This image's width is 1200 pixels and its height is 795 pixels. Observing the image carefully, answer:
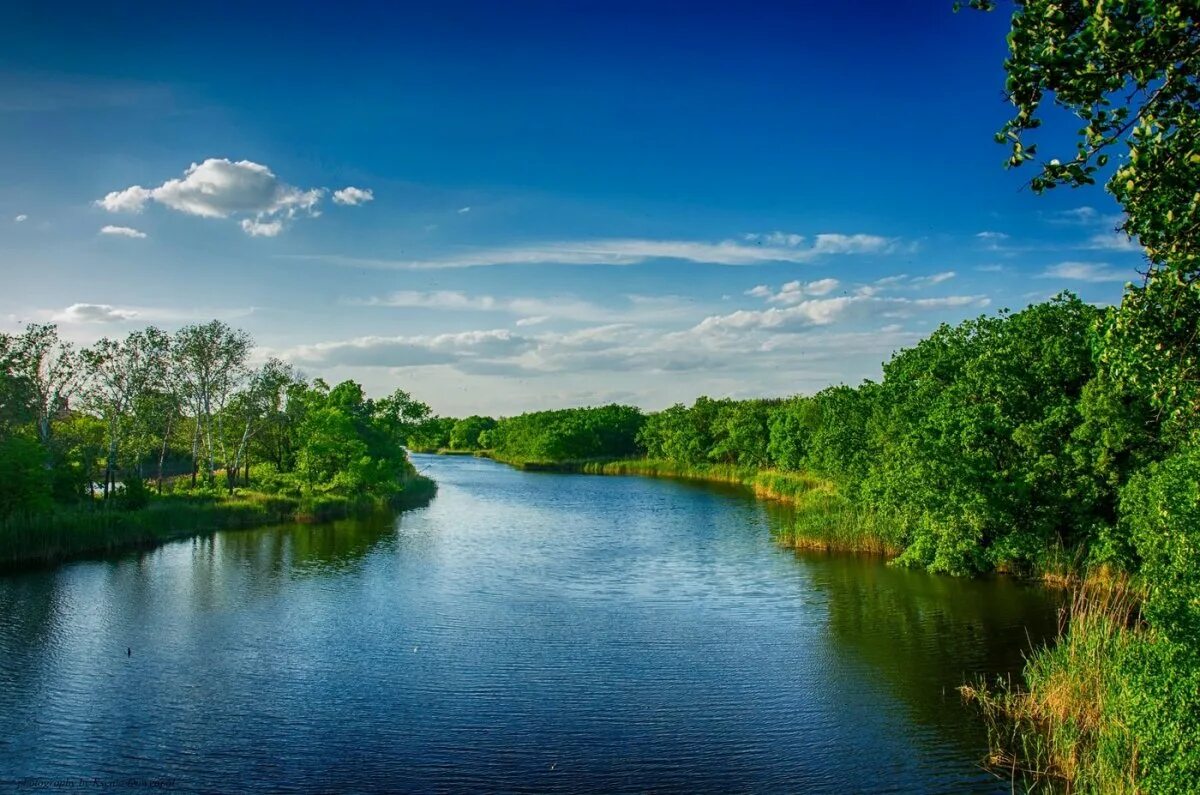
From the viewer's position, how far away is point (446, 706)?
Result: 1884 cm

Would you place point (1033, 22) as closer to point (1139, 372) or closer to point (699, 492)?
point (1139, 372)

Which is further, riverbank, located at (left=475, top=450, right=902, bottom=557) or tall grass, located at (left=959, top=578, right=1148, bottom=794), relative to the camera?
riverbank, located at (left=475, top=450, right=902, bottom=557)

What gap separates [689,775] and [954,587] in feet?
63.8

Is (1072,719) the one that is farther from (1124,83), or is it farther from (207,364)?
(207,364)

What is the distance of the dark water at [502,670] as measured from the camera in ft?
51.6

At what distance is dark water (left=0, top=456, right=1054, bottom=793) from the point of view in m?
15.7

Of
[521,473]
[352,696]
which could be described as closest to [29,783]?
[352,696]

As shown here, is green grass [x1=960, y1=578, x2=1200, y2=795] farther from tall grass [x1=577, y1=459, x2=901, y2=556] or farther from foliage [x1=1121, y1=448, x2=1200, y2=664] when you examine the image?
tall grass [x1=577, y1=459, x2=901, y2=556]

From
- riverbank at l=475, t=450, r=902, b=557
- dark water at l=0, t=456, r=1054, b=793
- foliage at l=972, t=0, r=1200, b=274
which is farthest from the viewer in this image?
riverbank at l=475, t=450, r=902, b=557

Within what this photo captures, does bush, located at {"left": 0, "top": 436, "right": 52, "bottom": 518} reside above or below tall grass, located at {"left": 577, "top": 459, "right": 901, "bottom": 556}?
above

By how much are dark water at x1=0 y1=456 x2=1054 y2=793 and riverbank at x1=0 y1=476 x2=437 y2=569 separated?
182cm

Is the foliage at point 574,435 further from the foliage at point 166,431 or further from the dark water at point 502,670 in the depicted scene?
the dark water at point 502,670

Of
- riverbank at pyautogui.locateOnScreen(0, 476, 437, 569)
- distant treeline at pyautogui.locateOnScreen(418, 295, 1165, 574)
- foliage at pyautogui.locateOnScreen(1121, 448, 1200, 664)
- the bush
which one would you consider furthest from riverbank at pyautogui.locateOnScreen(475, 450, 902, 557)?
the bush

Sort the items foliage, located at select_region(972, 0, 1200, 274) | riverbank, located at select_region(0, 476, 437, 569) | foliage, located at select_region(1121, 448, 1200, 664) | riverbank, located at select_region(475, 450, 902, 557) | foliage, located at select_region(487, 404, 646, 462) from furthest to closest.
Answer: foliage, located at select_region(487, 404, 646, 462) < riverbank, located at select_region(475, 450, 902, 557) < riverbank, located at select_region(0, 476, 437, 569) < foliage, located at select_region(1121, 448, 1200, 664) < foliage, located at select_region(972, 0, 1200, 274)
